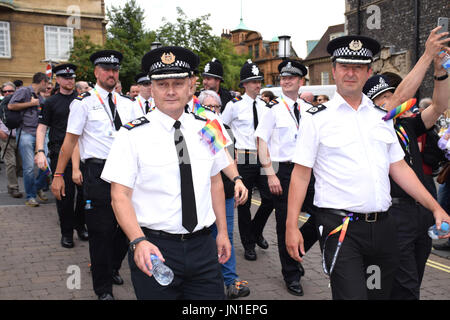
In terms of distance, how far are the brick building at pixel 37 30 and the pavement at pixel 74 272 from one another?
82.5 feet

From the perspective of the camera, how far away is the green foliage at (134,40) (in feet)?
78.5

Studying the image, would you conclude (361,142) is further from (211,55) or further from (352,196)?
(211,55)

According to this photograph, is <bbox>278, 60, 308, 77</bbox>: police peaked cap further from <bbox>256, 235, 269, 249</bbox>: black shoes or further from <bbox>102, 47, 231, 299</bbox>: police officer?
<bbox>102, 47, 231, 299</bbox>: police officer

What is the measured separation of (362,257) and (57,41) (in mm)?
32278

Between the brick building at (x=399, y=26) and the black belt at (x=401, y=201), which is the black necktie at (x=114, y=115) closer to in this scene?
the black belt at (x=401, y=201)

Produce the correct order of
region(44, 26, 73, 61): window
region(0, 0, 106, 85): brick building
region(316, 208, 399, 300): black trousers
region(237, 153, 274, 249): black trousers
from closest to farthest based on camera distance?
region(316, 208, 399, 300): black trousers
region(237, 153, 274, 249): black trousers
region(0, 0, 106, 85): brick building
region(44, 26, 73, 61): window

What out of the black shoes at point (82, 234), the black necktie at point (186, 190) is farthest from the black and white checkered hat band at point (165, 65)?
the black shoes at point (82, 234)

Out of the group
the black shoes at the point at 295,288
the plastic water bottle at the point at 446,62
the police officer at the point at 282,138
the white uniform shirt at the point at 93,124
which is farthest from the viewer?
the police officer at the point at 282,138

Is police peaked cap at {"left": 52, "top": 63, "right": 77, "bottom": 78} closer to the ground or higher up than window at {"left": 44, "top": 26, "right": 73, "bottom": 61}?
closer to the ground

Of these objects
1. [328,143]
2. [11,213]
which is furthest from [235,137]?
[11,213]

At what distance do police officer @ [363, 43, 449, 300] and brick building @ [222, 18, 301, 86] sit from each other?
207ft

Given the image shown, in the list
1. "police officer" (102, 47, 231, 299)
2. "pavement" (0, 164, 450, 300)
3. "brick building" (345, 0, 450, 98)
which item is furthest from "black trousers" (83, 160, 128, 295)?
"brick building" (345, 0, 450, 98)

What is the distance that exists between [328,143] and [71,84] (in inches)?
202

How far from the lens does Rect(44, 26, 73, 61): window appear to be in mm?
31312
